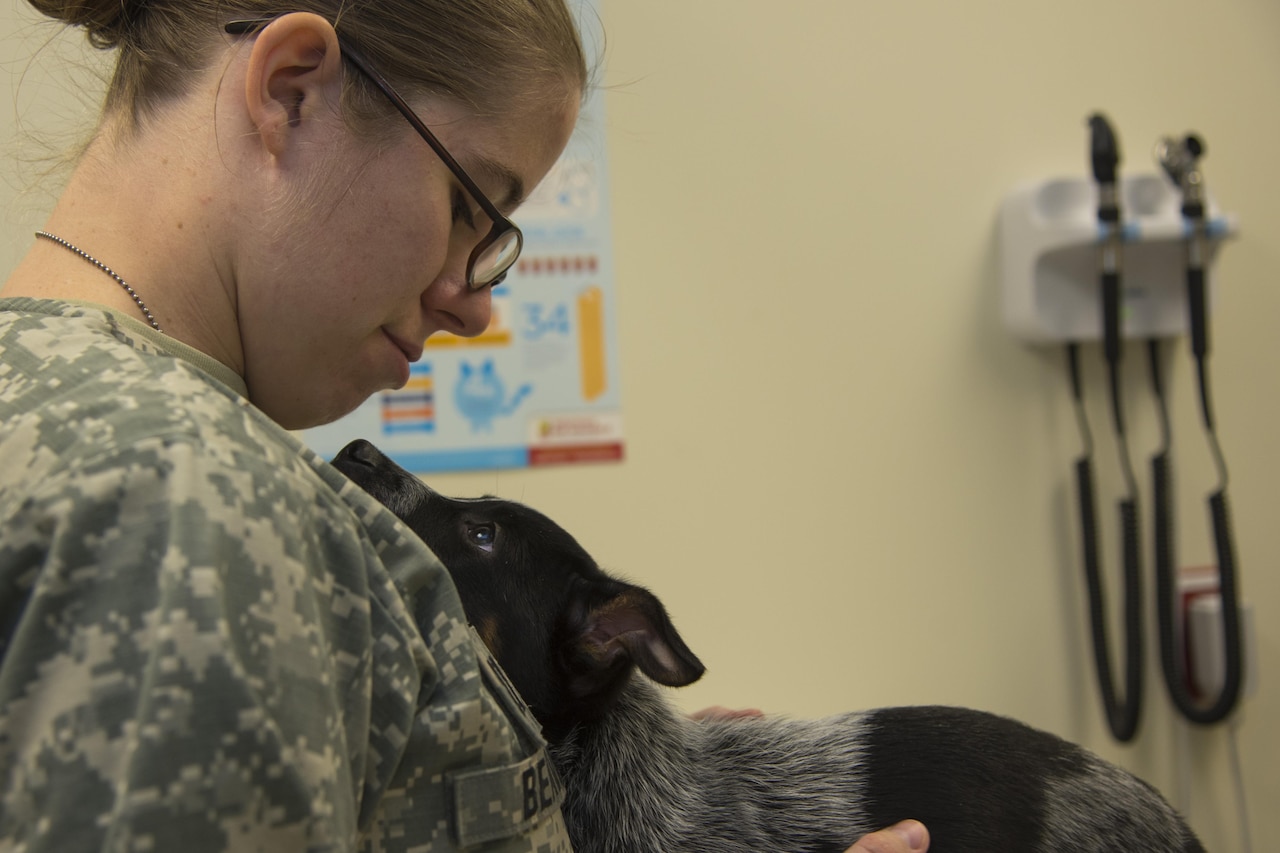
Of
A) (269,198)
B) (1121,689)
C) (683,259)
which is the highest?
(683,259)

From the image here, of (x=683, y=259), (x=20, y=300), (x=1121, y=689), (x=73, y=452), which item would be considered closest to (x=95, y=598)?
(x=73, y=452)

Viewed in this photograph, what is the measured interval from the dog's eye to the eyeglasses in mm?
365

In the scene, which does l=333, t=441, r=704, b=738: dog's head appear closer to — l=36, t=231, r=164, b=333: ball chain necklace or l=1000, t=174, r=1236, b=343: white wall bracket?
l=36, t=231, r=164, b=333: ball chain necklace

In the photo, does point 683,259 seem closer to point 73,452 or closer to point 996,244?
point 996,244

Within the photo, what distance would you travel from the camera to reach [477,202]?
92 cm

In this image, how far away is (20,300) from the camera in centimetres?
74

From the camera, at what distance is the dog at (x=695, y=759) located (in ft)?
4.04

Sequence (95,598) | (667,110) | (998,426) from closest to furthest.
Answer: (95,598), (667,110), (998,426)

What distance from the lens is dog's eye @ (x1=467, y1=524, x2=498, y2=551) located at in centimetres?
129

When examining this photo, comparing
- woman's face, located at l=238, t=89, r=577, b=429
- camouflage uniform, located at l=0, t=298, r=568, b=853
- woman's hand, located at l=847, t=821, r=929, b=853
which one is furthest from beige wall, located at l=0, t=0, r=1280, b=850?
camouflage uniform, located at l=0, t=298, r=568, b=853

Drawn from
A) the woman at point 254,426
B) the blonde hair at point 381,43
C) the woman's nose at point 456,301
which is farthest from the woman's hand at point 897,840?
the blonde hair at point 381,43

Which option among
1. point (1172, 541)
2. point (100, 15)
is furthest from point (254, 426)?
point (1172, 541)

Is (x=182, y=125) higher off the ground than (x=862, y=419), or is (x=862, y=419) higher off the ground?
(x=182, y=125)

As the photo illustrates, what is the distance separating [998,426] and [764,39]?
90 cm
